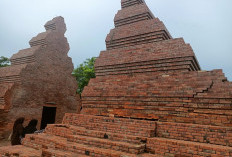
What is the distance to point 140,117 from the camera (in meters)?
4.48

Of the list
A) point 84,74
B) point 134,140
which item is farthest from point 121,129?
point 84,74

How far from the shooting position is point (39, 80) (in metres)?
11.7

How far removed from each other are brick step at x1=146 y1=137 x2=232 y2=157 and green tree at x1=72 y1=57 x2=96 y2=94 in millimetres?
15155

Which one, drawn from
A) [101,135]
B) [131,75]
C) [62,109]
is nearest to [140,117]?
[101,135]

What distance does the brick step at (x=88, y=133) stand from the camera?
3633 millimetres

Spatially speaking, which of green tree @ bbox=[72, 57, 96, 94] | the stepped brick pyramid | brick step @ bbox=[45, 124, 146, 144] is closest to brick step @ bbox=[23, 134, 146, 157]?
brick step @ bbox=[45, 124, 146, 144]

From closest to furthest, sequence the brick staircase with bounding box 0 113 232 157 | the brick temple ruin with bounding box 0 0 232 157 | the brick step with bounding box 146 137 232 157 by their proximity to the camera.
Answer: the brick step with bounding box 146 137 232 157
the brick staircase with bounding box 0 113 232 157
the brick temple ruin with bounding box 0 0 232 157

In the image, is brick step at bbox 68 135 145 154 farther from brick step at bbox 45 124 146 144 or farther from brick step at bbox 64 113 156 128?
brick step at bbox 64 113 156 128

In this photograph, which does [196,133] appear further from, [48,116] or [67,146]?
[48,116]

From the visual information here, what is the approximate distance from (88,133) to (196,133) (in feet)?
7.66

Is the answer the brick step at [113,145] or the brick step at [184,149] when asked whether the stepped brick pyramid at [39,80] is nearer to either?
the brick step at [113,145]

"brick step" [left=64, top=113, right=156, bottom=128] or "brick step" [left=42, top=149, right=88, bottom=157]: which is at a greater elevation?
"brick step" [left=64, top=113, right=156, bottom=128]

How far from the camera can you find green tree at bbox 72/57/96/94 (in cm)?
1843

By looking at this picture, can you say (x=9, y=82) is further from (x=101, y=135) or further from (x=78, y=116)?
(x=101, y=135)
